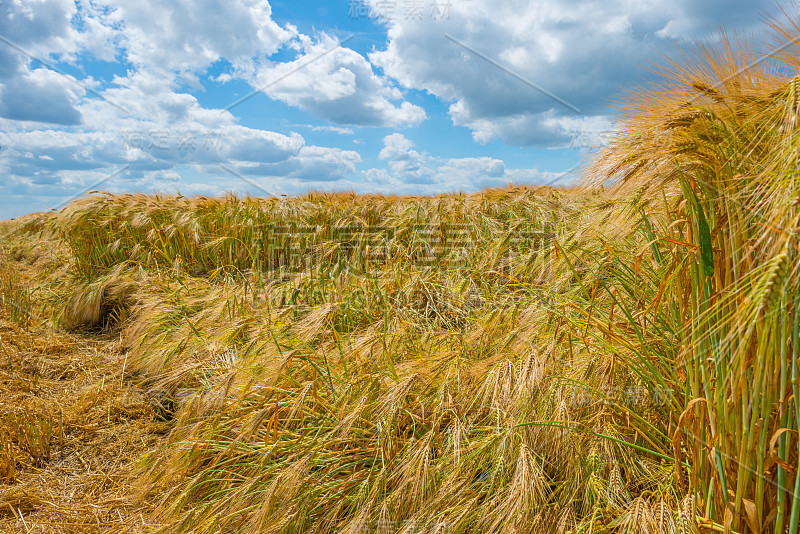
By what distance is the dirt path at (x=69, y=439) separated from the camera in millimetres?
2109

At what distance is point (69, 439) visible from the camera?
2723 mm

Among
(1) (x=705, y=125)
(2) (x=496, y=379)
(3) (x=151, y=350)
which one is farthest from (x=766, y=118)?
(3) (x=151, y=350)

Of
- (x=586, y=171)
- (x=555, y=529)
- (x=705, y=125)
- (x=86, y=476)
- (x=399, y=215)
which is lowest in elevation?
(x=86, y=476)

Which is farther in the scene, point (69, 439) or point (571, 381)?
point (69, 439)

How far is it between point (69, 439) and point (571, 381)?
9.44 ft

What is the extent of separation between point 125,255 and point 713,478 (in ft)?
19.5

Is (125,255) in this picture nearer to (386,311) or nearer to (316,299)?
(316,299)

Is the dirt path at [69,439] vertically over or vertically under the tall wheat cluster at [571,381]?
under

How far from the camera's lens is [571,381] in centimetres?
165

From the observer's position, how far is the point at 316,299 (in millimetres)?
3436

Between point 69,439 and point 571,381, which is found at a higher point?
point 571,381

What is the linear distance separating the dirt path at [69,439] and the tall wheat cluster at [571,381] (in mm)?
199

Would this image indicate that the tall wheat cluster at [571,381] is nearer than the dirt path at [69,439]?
Yes

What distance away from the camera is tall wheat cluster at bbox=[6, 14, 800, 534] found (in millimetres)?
1098
